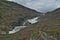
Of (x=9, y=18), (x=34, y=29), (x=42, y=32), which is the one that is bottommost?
(x=9, y=18)

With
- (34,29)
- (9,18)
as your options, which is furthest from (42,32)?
(9,18)

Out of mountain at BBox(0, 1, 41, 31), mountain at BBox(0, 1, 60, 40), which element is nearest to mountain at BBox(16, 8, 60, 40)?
mountain at BBox(0, 1, 60, 40)

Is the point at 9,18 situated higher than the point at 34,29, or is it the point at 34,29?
the point at 34,29

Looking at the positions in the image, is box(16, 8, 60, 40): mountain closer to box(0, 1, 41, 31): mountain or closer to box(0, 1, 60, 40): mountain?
box(0, 1, 60, 40): mountain

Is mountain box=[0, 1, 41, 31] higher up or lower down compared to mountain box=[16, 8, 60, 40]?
lower down

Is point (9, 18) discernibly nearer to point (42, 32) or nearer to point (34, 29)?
point (34, 29)

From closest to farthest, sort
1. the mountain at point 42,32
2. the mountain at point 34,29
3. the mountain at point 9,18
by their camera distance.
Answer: the mountain at point 42,32
the mountain at point 34,29
the mountain at point 9,18

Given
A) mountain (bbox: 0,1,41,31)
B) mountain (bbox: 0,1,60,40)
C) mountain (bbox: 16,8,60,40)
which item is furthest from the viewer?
mountain (bbox: 0,1,41,31)

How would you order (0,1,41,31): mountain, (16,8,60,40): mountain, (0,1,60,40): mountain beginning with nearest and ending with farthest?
1. (16,8,60,40): mountain
2. (0,1,60,40): mountain
3. (0,1,41,31): mountain

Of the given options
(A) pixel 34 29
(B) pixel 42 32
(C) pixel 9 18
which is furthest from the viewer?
(C) pixel 9 18

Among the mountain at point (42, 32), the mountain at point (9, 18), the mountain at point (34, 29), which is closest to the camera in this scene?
the mountain at point (42, 32)

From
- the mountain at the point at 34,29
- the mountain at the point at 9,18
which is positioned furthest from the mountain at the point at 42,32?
the mountain at the point at 9,18

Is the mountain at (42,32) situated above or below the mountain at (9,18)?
above

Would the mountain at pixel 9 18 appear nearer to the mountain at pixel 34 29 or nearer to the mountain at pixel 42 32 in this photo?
the mountain at pixel 34 29
